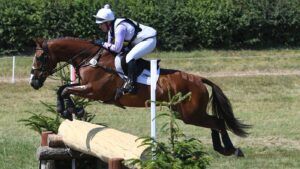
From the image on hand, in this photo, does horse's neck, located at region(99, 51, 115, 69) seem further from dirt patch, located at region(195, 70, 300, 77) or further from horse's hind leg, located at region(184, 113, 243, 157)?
dirt patch, located at region(195, 70, 300, 77)

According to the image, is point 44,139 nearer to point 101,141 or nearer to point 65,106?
point 65,106

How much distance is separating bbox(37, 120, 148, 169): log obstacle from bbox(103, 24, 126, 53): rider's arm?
1.95 m

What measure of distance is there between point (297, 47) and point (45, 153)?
21.2m

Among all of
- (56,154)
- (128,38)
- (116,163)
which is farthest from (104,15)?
(116,163)

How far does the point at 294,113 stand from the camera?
54.6ft

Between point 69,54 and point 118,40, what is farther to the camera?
point 69,54

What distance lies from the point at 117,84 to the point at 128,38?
0.68 meters

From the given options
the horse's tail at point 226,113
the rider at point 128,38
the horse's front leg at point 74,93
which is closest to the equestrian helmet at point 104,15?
the rider at point 128,38

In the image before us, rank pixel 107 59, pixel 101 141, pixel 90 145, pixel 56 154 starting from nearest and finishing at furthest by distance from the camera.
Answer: pixel 101 141, pixel 90 145, pixel 56 154, pixel 107 59

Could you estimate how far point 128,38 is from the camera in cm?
1077

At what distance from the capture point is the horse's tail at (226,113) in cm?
1071

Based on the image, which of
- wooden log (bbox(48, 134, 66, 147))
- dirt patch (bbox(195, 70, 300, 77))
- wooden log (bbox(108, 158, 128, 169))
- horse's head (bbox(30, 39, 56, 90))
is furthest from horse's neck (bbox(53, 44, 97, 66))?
dirt patch (bbox(195, 70, 300, 77))

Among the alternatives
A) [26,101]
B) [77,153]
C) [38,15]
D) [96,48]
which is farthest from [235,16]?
[77,153]

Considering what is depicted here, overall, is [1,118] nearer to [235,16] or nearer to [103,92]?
[103,92]
